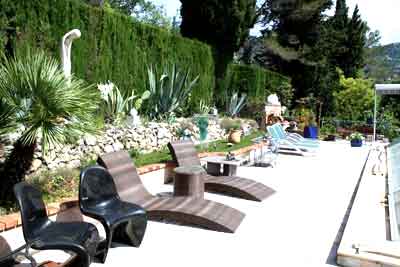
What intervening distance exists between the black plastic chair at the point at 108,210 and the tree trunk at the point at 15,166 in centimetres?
148

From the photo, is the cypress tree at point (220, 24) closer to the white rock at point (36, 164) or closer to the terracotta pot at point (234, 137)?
the terracotta pot at point (234, 137)

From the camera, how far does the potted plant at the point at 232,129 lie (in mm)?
14338

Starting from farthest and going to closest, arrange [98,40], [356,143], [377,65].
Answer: [377,65] < [356,143] < [98,40]

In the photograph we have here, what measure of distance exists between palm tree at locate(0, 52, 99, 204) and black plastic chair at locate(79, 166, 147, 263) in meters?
0.97

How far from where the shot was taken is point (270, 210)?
6613mm

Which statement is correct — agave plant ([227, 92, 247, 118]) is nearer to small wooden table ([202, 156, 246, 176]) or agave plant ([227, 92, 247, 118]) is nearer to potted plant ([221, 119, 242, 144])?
potted plant ([221, 119, 242, 144])

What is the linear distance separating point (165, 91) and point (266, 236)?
330 inches

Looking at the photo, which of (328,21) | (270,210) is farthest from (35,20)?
(328,21)

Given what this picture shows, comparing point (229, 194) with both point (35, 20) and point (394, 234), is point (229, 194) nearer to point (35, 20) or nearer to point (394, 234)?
point (394, 234)

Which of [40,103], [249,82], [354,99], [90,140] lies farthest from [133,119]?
[354,99]

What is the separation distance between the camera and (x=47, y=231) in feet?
12.4

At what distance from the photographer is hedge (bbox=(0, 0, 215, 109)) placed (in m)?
8.34

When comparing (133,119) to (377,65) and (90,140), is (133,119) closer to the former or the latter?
(90,140)

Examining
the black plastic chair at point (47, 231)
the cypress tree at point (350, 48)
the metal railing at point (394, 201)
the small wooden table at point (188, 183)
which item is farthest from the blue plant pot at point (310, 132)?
the cypress tree at point (350, 48)
